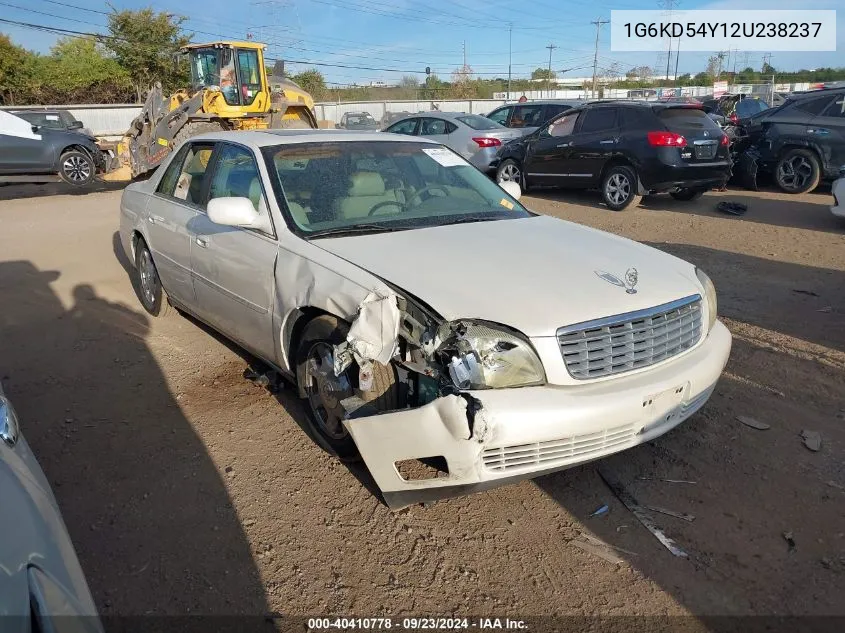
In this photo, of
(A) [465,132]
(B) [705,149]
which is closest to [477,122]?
(A) [465,132]

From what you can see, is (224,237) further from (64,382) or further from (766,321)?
(766,321)

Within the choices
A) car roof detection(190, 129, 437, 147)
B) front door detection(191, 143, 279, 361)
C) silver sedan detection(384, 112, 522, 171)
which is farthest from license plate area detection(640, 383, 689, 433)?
silver sedan detection(384, 112, 522, 171)

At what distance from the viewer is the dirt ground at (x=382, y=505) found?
2.58m

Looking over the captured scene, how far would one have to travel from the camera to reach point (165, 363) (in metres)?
4.81

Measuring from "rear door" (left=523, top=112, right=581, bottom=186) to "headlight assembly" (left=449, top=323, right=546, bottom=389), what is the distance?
360 inches

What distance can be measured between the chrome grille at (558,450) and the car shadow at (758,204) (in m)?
7.59

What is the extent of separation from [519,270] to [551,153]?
29.2ft

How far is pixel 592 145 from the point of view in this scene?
10.8 m

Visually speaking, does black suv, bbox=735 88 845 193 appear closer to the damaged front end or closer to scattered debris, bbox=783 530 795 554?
scattered debris, bbox=783 530 795 554

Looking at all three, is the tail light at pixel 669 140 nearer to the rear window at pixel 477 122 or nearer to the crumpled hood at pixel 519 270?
the rear window at pixel 477 122

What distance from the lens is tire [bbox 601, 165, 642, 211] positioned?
10.4 metres

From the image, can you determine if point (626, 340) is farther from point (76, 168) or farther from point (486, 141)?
point (76, 168)

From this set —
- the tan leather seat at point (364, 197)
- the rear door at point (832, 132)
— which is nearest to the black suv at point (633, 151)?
the rear door at point (832, 132)

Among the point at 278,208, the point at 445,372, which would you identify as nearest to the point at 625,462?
the point at 445,372
